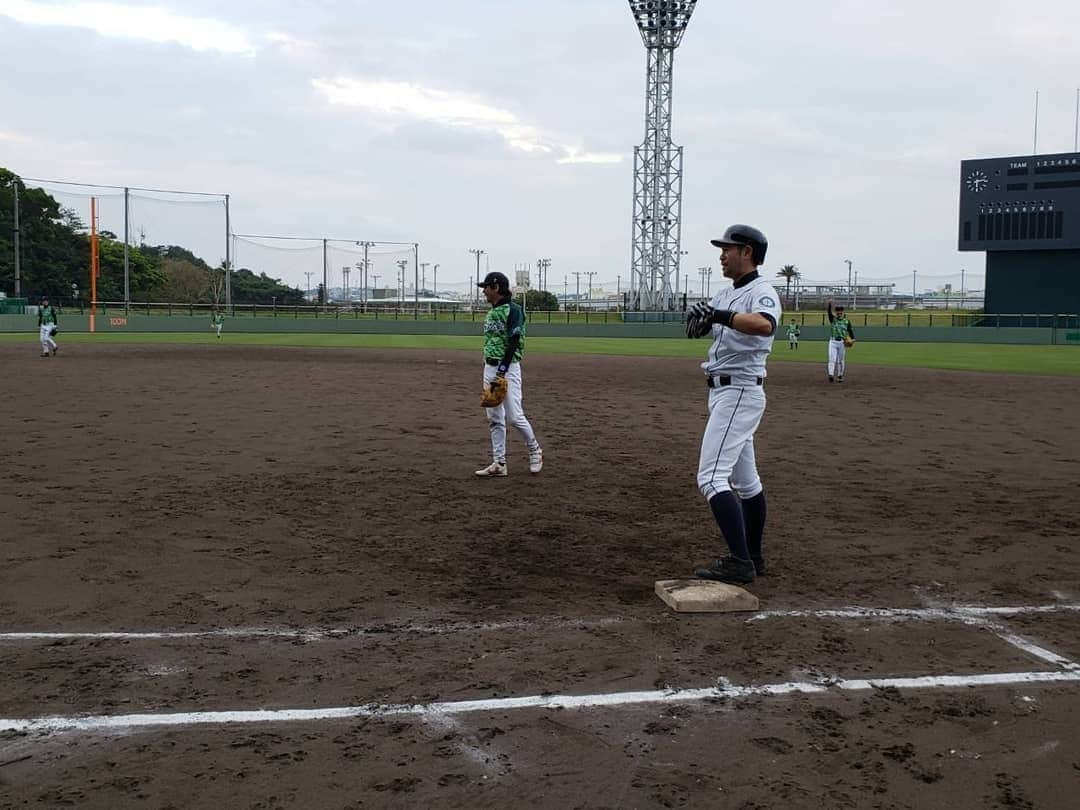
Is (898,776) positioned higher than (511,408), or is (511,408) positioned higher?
(511,408)

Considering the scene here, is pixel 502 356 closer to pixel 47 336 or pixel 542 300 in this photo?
pixel 47 336

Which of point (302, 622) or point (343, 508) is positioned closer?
point (302, 622)

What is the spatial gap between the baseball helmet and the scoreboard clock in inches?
1914

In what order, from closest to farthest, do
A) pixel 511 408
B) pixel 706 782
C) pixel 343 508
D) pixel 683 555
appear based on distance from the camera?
1. pixel 706 782
2. pixel 683 555
3. pixel 343 508
4. pixel 511 408

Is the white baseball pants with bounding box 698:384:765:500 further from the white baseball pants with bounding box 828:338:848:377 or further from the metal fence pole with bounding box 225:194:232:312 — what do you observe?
the metal fence pole with bounding box 225:194:232:312

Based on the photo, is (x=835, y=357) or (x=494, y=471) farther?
(x=835, y=357)

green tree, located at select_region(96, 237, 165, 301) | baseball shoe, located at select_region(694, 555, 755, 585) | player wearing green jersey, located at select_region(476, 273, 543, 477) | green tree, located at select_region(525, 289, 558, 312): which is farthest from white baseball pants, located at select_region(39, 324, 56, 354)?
green tree, located at select_region(525, 289, 558, 312)

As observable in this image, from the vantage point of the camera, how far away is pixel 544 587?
5293 millimetres

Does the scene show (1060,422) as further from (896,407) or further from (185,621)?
(185,621)

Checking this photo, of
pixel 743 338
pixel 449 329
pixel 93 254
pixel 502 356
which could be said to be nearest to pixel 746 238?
pixel 743 338

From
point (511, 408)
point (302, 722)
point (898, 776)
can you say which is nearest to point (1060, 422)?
point (511, 408)

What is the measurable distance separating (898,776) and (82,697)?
311 centimetres

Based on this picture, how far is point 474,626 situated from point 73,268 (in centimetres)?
7328

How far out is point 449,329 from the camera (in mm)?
55469
